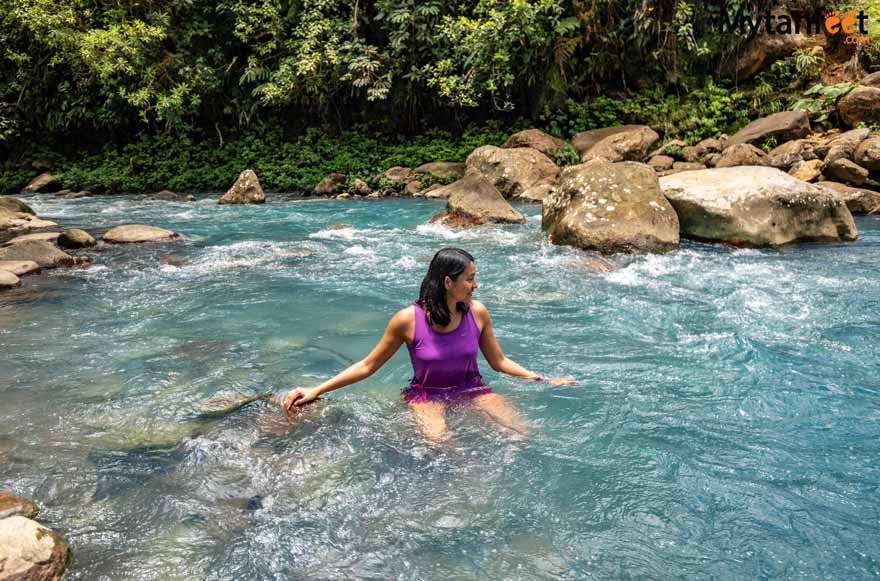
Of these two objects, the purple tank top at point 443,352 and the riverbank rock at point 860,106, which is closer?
the purple tank top at point 443,352

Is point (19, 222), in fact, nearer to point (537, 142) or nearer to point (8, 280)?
point (8, 280)

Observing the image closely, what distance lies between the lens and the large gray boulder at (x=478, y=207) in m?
11.1

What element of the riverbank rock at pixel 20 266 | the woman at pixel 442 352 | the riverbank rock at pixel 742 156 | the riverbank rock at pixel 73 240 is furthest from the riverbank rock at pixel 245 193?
the woman at pixel 442 352

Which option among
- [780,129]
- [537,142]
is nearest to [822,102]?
[780,129]

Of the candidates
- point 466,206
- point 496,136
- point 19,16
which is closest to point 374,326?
point 466,206

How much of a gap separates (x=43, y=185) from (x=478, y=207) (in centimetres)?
1506

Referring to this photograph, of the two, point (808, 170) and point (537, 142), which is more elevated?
point (537, 142)

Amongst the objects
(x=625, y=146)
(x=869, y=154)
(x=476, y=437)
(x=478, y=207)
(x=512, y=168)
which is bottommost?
(x=476, y=437)

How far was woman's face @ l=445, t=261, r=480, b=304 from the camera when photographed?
3721mm

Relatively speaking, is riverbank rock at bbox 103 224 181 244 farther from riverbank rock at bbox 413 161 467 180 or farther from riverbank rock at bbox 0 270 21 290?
riverbank rock at bbox 413 161 467 180

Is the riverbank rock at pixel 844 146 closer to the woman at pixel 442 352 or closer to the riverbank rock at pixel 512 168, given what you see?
the riverbank rock at pixel 512 168

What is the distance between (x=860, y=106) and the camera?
13.5m

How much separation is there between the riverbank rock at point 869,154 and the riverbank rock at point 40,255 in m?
12.3

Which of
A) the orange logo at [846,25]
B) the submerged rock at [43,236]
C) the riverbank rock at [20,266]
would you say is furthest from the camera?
the orange logo at [846,25]
